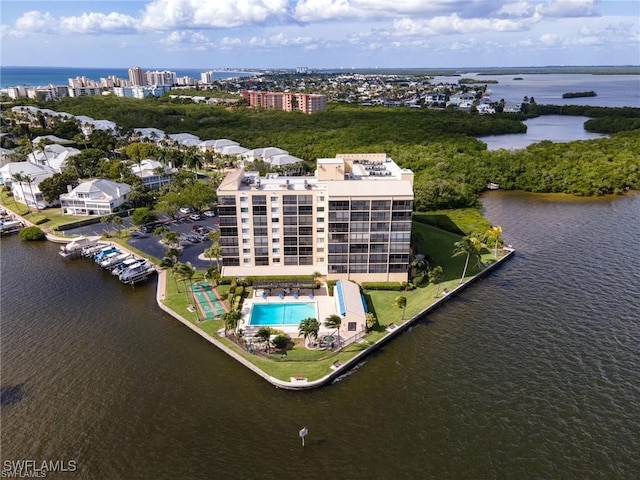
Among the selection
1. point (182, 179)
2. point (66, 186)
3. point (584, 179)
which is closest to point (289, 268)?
point (182, 179)

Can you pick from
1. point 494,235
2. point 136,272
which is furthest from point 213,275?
point 494,235

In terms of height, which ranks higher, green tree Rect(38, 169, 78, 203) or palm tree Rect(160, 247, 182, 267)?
green tree Rect(38, 169, 78, 203)

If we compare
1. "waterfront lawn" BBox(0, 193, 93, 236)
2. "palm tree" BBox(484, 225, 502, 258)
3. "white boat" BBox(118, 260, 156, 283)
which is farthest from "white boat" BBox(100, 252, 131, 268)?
"palm tree" BBox(484, 225, 502, 258)

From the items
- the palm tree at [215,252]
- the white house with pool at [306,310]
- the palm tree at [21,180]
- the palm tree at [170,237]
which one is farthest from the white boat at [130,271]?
the palm tree at [21,180]

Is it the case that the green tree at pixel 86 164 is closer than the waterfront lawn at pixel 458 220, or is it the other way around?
the waterfront lawn at pixel 458 220

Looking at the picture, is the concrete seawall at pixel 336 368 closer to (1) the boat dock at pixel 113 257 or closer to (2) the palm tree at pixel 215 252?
(1) the boat dock at pixel 113 257

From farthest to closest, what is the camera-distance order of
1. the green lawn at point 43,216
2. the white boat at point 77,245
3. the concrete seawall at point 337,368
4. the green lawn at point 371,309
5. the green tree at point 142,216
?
the green lawn at point 43,216, the green tree at point 142,216, the white boat at point 77,245, the green lawn at point 371,309, the concrete seawall at point 337,368

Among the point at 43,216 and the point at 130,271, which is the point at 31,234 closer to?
the point at 43,216

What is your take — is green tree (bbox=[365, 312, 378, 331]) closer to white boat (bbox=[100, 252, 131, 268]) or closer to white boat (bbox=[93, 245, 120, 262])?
white boat (bbox=[100, 252, 131, 268])
